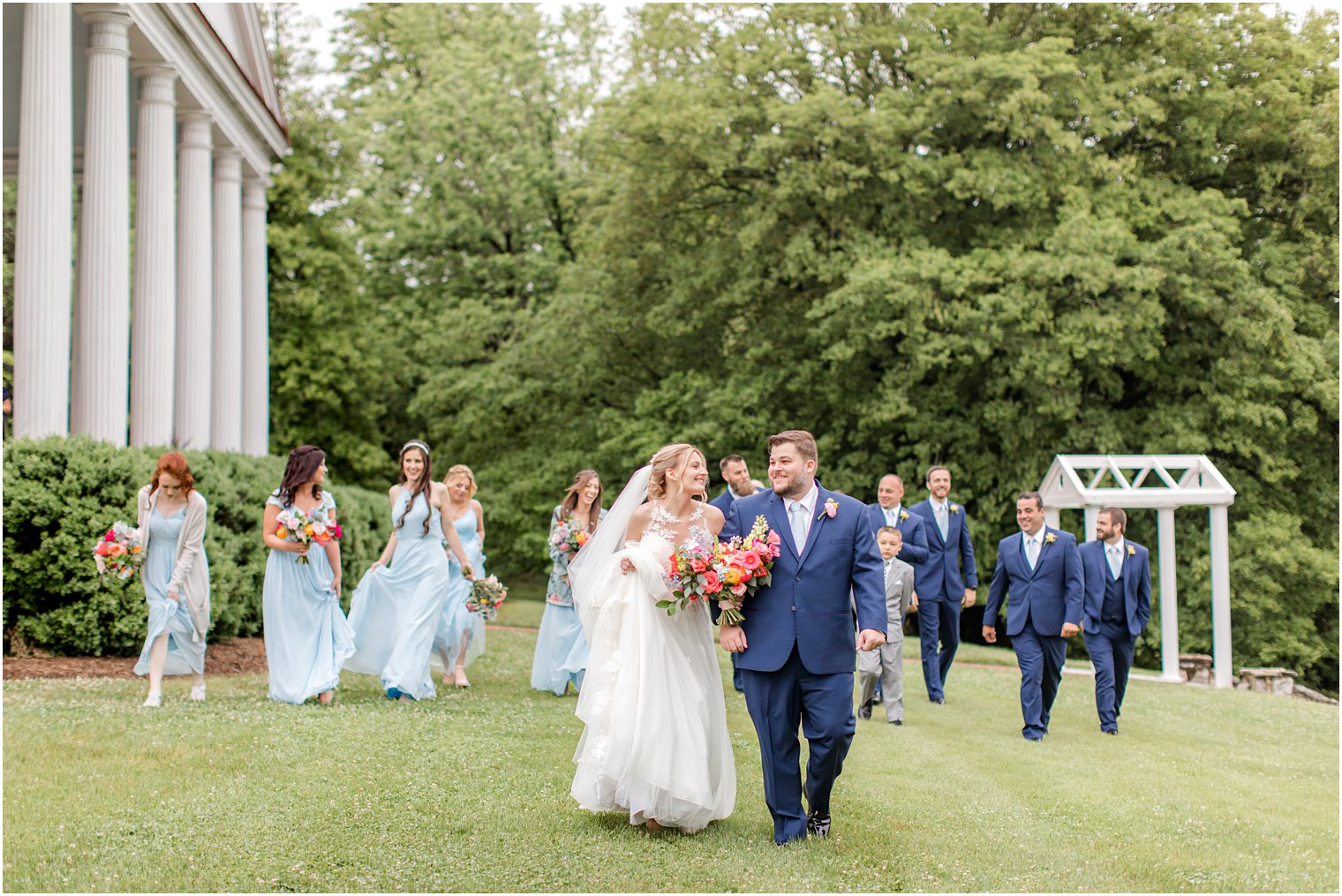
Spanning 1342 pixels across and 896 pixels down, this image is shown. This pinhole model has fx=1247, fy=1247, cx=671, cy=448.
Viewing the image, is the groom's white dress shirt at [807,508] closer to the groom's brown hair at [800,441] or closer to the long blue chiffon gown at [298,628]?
the groom's brown hair at [800,441]

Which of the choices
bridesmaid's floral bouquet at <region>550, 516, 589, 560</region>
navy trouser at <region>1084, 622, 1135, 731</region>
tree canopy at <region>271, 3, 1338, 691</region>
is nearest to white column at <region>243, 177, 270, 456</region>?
tree canopy at <region>271, 3, 1338, 691</region>

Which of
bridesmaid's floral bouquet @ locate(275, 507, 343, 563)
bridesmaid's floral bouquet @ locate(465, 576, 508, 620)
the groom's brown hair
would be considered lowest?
bridesmaid's floral bouquet @ locate(465, 576, 508, 620)

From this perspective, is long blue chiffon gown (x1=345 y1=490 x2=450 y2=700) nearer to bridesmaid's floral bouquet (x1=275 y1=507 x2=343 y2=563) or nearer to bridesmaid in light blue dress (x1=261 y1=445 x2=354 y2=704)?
bridesmaid in light blue dress (x1=261 y1=445 x2=354 y2=704)

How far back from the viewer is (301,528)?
11.2m

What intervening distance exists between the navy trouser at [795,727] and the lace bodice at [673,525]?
88 centimetres

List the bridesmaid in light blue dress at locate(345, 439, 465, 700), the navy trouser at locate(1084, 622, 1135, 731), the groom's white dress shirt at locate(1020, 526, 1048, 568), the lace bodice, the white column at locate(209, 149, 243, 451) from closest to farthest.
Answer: the lace bodice → the bridesmaid in light blue dress at locate(345, 439, 465, 700) → the groom's white dress shirt at locate(1020, 526, 1048, 568) → the navy trouser at locate(1084, 622, 1135, 731) → the white column at locate(209, 149, 243, 451)

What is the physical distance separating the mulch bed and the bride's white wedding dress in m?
7.82

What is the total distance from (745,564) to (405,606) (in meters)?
6.16

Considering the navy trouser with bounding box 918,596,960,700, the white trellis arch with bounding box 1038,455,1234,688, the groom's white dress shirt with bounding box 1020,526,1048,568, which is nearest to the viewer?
the groom's white dress shirt with bounding box 1020,526,1048,568

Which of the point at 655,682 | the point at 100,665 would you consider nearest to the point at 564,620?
the point at 100,665

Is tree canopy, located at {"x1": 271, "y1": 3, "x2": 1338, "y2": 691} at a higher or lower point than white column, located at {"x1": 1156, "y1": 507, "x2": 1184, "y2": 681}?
higher

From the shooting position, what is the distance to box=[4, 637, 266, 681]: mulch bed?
42.7 feet

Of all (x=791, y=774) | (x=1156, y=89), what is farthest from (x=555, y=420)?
(x=791, y=774)

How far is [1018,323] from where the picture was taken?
79.0 ft
